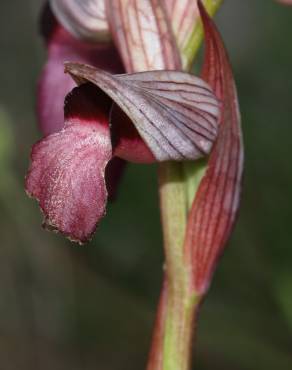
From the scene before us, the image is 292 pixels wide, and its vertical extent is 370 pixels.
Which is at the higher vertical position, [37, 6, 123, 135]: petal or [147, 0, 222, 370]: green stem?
[37, 6, 123, 135]: petal

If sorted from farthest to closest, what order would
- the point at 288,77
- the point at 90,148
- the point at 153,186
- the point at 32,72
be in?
the point at 32,72 → the point at 288,77 → the point at 153,186 → the point at 90,148

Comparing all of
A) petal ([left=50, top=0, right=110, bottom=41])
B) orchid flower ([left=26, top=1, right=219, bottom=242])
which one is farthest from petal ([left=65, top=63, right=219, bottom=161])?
petal ([left=50, top=0, right=110, bottom=41])

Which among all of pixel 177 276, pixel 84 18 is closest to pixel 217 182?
pixel 177 276

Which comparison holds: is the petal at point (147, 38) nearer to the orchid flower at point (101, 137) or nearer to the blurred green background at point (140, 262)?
the orchid flower at point (101, 137)

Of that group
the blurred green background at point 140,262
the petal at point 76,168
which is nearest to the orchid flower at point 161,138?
the petal at point 76,168

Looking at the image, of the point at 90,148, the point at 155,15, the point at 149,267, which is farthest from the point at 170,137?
the point at 149,267

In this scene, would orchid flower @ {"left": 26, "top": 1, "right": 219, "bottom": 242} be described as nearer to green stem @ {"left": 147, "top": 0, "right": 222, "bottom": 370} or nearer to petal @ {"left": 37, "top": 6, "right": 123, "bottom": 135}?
green stem @ {"left": 147, "top": 0, "right": 222, "bottom": 370}

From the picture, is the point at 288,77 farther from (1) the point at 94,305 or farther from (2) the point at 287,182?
(1) the point at 94,305
